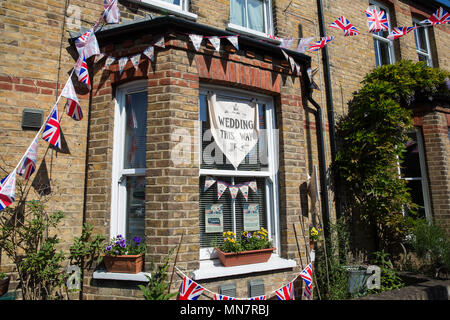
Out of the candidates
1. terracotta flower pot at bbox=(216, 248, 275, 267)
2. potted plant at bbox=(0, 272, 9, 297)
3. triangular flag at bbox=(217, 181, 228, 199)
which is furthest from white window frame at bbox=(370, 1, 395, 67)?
potted plant at bbox=(0, 272, 9, 297)

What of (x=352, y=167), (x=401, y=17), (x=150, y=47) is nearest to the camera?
(x=150, y=47)

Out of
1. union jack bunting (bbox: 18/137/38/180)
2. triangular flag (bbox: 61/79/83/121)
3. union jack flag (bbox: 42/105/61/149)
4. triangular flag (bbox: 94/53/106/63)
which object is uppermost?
triangular flag (bbox: 94/53/106/63)

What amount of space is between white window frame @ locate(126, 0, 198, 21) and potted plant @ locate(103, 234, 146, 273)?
10.9 ft

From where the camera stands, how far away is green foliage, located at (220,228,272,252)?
3670mm

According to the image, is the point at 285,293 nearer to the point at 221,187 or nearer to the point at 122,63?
the point at 221,187

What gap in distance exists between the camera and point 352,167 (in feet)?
17.1

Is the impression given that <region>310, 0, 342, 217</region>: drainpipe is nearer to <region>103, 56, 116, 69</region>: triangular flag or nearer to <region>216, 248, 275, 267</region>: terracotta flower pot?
<region>216, 248, 275, 267</region>: terracotta flower pot

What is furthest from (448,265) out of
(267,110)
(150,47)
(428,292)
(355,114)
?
(150,47)

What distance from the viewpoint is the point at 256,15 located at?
5289 millimetres

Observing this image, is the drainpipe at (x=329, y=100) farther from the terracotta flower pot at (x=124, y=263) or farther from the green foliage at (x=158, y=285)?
the terracotta flower pot at (x=124, y=263)

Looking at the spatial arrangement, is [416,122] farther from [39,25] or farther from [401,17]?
[39,25]

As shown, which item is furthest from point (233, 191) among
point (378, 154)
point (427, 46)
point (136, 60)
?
point (427, 46)

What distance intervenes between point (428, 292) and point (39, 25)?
6456 millimetres
